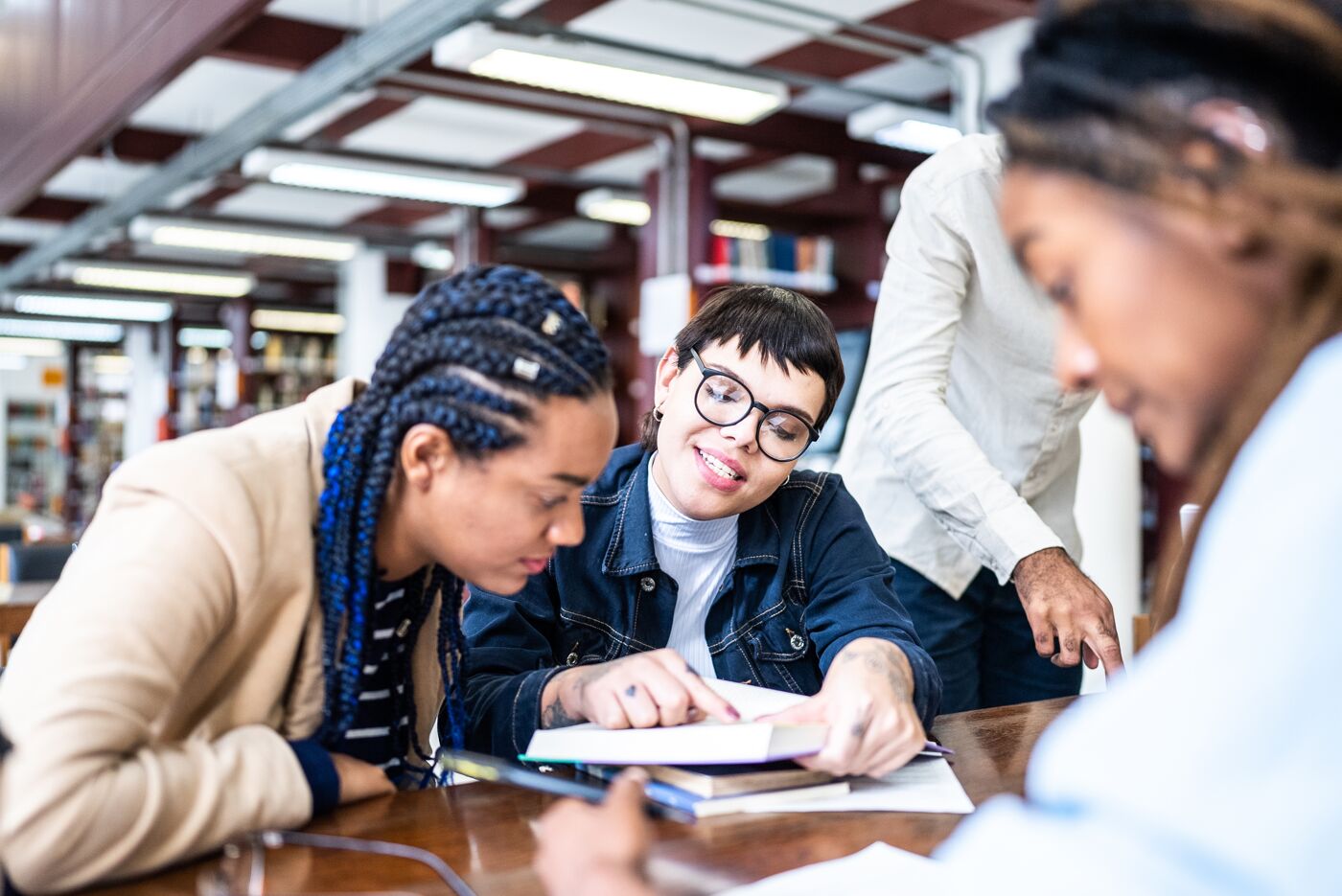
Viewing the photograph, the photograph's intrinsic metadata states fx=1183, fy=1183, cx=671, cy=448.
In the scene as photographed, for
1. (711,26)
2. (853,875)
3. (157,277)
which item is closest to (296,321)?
(157,277)

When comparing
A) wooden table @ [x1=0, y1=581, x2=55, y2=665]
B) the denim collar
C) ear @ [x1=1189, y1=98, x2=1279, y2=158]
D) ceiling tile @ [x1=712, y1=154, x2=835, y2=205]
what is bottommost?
wooden table @ [x1=0, y1=581, x2=55, y2=665]

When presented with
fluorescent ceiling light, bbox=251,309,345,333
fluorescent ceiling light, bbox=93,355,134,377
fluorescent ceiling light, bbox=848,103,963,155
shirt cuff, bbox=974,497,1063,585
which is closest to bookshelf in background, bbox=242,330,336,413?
fluorescent ceiling light, bbox=251,309,345,333

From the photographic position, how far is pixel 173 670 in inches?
38.1

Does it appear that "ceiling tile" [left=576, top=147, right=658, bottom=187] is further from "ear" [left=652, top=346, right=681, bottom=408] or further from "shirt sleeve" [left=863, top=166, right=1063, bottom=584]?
"ear" [left=652, top=346, right=681, bottom=408]

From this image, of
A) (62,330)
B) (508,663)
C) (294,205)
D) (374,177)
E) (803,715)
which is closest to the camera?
(803,715)

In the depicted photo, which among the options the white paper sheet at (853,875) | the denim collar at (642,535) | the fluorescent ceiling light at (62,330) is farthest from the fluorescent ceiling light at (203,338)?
the white paper sheet at (853,875)

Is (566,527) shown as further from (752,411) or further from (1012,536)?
(1012,536)

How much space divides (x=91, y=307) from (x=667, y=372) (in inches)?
566

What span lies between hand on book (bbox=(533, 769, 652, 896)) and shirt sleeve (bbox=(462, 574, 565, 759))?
528mm

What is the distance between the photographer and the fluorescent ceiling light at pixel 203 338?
51.0 ft

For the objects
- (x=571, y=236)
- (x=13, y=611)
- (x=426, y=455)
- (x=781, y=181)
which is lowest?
(x=13, y=611)

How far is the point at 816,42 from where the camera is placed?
20.4 feet

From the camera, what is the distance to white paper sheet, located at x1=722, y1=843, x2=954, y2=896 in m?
0.92

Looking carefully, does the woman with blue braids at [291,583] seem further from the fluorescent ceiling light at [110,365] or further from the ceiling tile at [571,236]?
the fluorescent ceiling light at [110,365]
